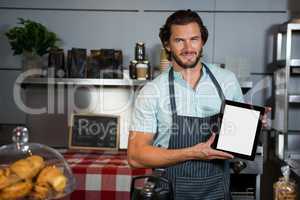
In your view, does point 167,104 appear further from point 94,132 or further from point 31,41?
point 31,41

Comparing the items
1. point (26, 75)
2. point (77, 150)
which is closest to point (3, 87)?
point (26, 75)

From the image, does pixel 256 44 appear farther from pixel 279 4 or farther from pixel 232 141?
pixel 232 141

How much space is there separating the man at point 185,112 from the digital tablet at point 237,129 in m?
0.12

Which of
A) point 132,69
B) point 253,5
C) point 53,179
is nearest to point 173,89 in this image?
point 53,179

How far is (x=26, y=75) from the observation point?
2.62m

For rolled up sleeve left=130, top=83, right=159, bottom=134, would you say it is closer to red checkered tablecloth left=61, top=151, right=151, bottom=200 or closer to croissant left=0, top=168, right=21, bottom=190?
red checkered tablecloth left=61, top=151, right=151, bottom=200

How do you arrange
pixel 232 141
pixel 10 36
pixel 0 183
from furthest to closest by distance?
pixel 10 36
pixel 232 141
pixel 0 183

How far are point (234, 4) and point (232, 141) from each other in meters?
1.56

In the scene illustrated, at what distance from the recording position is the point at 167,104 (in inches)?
64.0

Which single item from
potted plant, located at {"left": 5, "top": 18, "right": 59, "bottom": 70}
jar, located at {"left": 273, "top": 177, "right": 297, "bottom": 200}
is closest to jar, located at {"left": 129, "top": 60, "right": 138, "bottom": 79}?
potted plant, located at {"left": 5, "top": 18, "right": 59, "bottom": 70}

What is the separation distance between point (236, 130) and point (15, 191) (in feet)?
2.80

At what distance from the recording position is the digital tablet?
1466 mm

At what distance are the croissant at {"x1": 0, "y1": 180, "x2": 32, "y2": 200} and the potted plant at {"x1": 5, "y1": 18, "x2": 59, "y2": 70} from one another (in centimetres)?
180

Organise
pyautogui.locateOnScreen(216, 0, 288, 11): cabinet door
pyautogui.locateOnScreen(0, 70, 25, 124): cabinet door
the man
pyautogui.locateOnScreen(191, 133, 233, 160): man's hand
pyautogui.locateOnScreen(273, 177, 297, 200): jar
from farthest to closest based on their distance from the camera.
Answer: pyautogui.locateOnScreen(0, 70, 25, 124): cabinet door < pyautogui.locateOnScreen(216, 0, 288, 11): cabinet door < pyautogui.locateOnScreen(273, 177, 297, 200): jar < the man < pyautogui.locateOnScreen(191, 133, 233, 160): man's hand
